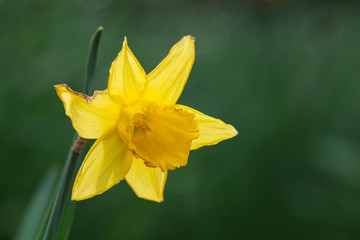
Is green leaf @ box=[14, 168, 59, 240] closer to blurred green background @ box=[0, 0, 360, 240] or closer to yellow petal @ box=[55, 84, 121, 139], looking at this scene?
blurred green background @ box=[0, 0, 360, 240]

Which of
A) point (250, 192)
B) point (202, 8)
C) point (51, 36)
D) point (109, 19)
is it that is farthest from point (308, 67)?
point (202, 8)

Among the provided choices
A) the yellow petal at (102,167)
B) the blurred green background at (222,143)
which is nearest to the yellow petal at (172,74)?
the yellow petal at (102,167)

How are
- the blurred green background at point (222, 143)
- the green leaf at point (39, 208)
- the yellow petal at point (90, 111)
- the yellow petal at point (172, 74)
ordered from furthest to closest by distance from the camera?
1. the blurred green background at point (222, 143)
2. the green leaf at point (39, 208)
3. the yellow petal at point (172, 74)
4. the yellow petal at point (90, 111)

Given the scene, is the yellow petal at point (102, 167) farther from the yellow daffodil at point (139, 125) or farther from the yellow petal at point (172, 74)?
the yellow petal at point (172, 74)

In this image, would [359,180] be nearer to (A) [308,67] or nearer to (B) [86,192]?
(A) [308,67]

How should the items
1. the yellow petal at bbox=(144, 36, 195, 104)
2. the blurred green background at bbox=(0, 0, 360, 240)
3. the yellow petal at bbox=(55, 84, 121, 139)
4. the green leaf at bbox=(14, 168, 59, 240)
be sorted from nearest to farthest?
the yellow petal at bbox=(55, 84, 121, 139)
the yellow petal at bbox=(144, 36, 195, 104)
the green leaf at bbox=(14, 168, 59, 240)
the blurred green background at bbox=(0, 0, 360, 240)

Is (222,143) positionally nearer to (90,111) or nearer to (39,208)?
(39,208)

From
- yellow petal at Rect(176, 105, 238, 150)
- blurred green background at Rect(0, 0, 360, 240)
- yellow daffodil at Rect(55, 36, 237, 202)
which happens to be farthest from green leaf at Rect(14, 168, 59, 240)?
yellow petal at Rect(176, 105, 238, 150)
